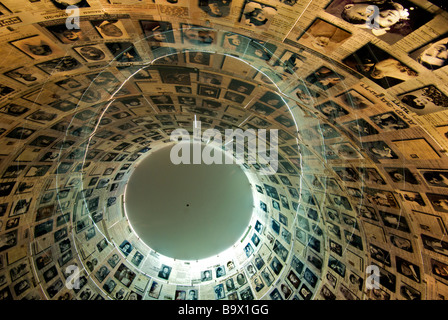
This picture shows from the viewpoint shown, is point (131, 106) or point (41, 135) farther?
point (131, 106)

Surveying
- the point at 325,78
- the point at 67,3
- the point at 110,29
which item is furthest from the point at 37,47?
the point at 325,78

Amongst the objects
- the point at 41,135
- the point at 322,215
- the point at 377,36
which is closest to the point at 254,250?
the point at 322,215

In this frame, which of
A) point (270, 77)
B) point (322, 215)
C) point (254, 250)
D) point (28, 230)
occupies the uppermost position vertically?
point (270, 77)

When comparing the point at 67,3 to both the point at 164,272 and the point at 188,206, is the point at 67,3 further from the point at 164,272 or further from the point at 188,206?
the point at 164,272

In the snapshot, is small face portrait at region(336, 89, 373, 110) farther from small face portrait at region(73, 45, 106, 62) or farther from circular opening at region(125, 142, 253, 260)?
circular opening at region(125, 142, 253, 260)

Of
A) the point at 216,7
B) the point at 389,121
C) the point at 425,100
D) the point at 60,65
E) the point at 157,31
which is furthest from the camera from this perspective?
the point at 60,65

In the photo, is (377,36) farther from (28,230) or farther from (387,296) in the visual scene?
(28,230)
